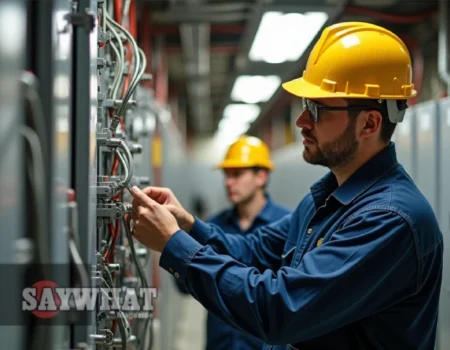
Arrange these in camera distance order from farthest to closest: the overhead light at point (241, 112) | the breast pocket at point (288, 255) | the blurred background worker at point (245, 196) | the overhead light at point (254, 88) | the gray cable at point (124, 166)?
the overhead light at point (241, 112)
the overhead light at point (254, 88)
the blurred background worker at point (245, 196)
the breast pocket at point (288, 255)
the gray cable at point (124, 166)

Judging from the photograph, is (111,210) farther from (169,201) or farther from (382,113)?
(382,113)

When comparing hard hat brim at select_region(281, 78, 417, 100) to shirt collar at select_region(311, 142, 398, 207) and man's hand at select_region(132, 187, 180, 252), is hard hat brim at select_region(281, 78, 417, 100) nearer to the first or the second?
shirt collar at select_region(311, 142, 398, 207)

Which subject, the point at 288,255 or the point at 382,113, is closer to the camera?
the point at 382,113

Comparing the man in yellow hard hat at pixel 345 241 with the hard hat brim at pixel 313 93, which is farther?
the hard hat brim at pixel 313 93

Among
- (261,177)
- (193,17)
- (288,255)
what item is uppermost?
(193,17)

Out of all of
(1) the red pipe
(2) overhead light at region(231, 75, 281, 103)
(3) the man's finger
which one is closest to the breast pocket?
(3) the man's finger

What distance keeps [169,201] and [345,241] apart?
55 centimetres

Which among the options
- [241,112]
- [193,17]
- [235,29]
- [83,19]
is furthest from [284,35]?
[241,112]

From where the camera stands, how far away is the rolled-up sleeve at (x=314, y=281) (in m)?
1.35

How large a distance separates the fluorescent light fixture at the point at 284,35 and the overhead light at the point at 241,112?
2762 mm

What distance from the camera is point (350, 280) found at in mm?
1354

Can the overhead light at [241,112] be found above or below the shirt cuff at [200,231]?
above

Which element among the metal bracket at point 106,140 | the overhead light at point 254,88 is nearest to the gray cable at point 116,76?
the metal bracket at point 106,140

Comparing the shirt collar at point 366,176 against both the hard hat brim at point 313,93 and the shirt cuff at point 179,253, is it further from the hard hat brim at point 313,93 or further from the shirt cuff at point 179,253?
the shirt cuff at point 179,253
